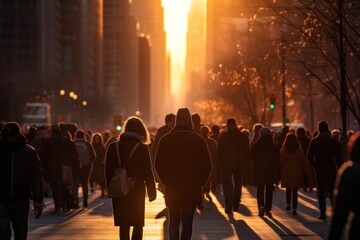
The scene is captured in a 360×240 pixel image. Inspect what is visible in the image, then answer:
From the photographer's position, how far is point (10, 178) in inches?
381

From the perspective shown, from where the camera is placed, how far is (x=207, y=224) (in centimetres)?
1648

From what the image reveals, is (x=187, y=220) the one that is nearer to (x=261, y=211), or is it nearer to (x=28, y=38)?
(x=261, y=211)

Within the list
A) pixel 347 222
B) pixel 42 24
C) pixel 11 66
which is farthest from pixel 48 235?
pixel 42 24

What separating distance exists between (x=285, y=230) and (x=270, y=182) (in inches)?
93.5

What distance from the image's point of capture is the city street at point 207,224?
14.5 m

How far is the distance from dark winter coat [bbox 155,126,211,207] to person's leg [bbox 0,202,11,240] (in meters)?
2.05

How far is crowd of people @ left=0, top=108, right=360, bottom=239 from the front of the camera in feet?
31.3

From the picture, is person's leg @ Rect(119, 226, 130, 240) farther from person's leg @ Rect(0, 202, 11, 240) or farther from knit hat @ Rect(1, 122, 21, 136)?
knit hat @ Rect(1, 122, 21, 136)

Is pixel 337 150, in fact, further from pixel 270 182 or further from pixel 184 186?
pixel 184 186

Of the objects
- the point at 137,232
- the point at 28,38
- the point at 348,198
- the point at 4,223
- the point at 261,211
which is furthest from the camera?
the point at 28,38

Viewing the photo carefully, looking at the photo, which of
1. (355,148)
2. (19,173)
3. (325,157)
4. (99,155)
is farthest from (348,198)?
(99,155)

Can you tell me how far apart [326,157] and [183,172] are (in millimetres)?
6929

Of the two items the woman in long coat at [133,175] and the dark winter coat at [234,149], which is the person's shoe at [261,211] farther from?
the woman in long coat at [133,175]

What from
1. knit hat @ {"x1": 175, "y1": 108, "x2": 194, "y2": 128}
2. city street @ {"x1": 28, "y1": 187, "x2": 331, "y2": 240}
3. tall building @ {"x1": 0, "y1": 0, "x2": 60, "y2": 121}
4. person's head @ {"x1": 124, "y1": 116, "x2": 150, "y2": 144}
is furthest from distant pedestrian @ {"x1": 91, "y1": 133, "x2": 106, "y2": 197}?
tall building @ {"x1": 0, "y1": 0, "x2": 60, "y2": 121}
